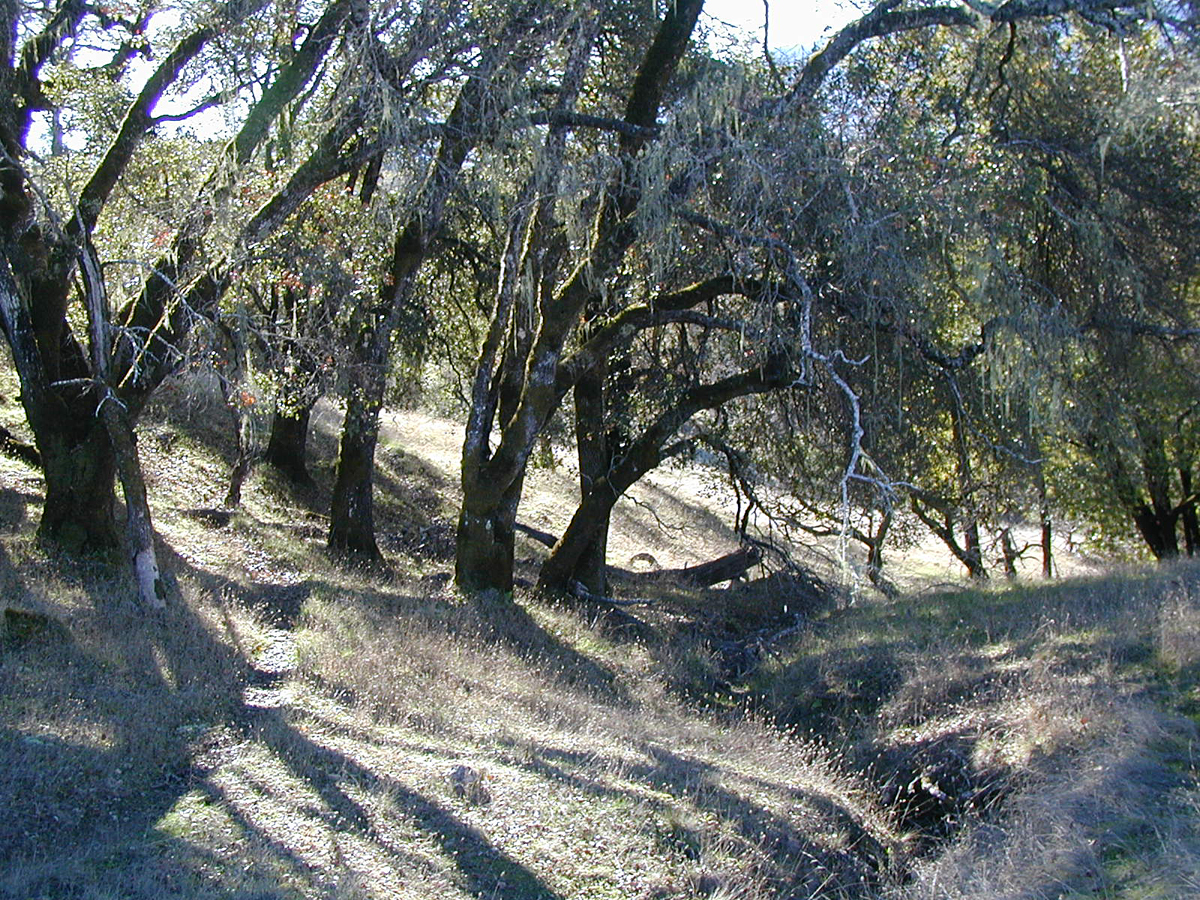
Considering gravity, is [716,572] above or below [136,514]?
below

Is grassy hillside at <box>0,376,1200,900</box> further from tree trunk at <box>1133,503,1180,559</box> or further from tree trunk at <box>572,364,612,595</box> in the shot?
tree trunk at <box>1133,503,1180,559</box>

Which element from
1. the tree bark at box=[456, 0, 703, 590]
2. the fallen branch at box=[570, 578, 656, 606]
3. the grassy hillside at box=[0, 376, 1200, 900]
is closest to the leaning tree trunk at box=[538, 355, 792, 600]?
the fallen branch at box=[570, 578, 656, 606]

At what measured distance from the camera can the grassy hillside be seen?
5902 millimetres

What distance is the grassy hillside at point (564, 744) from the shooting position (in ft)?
19.4

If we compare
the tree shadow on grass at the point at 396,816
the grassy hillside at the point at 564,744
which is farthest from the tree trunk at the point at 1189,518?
the tree shadow on grass at the point at 396,816

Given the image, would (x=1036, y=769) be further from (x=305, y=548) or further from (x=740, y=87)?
(x=305, y=548)

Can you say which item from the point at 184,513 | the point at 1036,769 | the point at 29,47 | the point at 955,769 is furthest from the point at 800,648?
the point at 29,47

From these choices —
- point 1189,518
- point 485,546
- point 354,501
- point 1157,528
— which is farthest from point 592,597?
point 1189,518

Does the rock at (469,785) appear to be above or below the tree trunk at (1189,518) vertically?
below

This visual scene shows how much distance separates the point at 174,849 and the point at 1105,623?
28.0 ft

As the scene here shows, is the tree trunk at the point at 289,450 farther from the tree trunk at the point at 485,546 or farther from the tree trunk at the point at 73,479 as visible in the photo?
the tree trunk at the point at 73,479

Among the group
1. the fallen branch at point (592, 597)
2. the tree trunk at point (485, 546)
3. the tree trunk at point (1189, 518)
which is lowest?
the fallen branch at point (592, 597)

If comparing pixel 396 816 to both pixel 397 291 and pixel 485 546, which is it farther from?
pixel 397 291

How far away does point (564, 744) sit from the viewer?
816 centimetres
